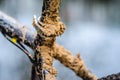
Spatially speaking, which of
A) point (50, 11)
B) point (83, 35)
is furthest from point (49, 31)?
point (83, 35)

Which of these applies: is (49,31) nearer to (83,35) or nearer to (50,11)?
(50,11)

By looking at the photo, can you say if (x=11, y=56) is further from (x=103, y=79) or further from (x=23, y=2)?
(x=103, y=79)

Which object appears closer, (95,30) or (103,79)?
(103,79)

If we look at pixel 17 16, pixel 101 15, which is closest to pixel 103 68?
pixel 101 15

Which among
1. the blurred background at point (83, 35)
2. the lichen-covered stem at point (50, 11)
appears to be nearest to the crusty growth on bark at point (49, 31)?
the lichen-covered stem at point (50, 11)

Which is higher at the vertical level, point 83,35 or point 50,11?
point 50,11

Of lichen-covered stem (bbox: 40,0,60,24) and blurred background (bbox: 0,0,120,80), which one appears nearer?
lichen-covered stem (bbox: 40,0,60,24)

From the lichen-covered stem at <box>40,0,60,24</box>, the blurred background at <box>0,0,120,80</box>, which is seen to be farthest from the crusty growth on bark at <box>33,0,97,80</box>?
the blurred background at <box>0,0,120,80</box>

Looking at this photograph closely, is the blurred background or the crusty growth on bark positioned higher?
the crusty growth on bark

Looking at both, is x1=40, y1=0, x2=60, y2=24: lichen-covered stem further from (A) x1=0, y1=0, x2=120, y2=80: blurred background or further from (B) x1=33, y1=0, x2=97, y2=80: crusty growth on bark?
(A) x1=0, y1=0, x2=120, y2=80: blurred background
